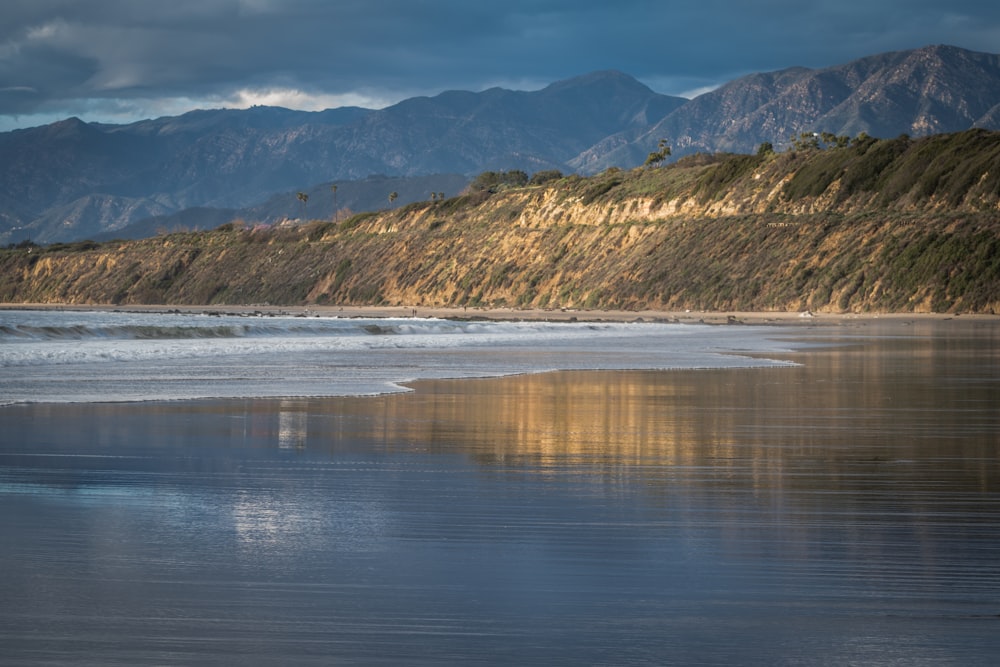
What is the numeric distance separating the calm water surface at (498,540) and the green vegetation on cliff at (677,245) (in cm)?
4390

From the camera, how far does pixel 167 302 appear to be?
3880 inches

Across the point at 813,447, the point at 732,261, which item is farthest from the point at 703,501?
the point at 732,261

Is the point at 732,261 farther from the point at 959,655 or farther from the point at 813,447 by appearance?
the point at 959,655

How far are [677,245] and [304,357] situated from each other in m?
45.8

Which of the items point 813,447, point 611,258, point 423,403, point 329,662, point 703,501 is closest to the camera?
point 329,662

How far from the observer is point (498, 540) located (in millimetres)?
5504

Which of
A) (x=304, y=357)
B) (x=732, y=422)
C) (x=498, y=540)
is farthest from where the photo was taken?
(x=304, y=357)

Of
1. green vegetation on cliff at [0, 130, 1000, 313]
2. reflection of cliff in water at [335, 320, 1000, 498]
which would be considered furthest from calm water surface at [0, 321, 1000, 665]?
green vegetation on cliff at [0, 130, 1000, 313]

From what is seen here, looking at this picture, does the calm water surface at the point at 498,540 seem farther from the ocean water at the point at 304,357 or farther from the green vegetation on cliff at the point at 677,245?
the green vegetation on cliff at the point at 677,245

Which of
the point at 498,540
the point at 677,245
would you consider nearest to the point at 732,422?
the point at 498,540

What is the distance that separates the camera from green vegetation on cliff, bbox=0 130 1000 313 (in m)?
53.2

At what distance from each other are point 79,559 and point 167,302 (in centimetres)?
9668

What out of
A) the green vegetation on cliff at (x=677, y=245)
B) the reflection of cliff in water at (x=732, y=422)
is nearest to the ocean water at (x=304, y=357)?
the reflection of cliff in water at (x=732, y=422)

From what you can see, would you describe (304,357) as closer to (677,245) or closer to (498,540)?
(498,540)
